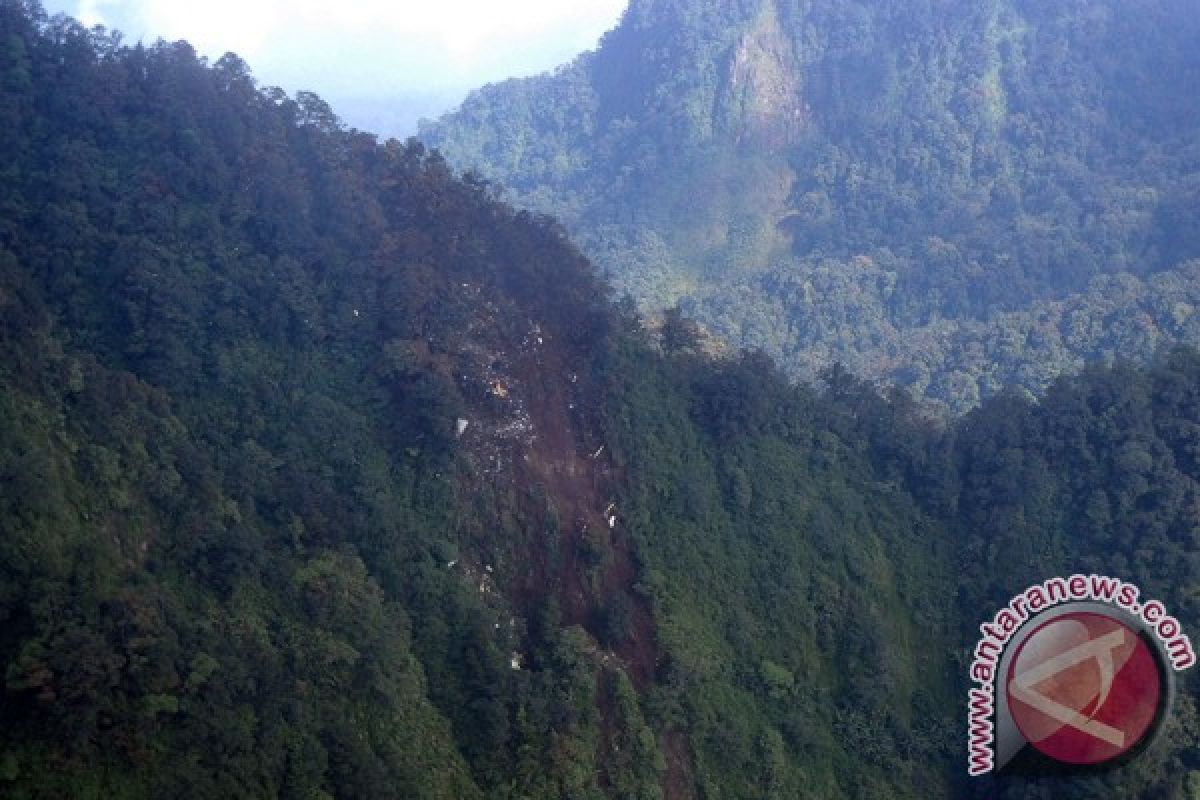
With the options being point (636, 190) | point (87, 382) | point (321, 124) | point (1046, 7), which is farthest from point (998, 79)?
point (87, 382)

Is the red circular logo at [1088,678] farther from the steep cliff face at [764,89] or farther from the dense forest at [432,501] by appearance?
the steep cliff face at [764,89]

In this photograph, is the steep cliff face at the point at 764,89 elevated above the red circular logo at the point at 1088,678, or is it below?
above

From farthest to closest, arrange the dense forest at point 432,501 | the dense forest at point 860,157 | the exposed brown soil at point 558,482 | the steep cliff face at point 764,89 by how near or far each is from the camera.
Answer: the steep cliff face at point 764,89 < the dense forest at point 860,157 < the exposed brown soil at point 558,482 < the dense forest at point 432,501

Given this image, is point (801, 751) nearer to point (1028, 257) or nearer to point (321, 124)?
point (321, 124)

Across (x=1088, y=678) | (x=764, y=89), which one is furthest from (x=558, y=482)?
(x=764, y=89)

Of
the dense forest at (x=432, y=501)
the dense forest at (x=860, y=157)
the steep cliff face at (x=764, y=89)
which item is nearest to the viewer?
the dense forest at (x=432, y=501)

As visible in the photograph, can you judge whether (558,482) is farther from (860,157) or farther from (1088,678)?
(860,157)

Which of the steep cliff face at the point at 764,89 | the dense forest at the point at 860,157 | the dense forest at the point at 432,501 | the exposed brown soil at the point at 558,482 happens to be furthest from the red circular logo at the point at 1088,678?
the steep cliff face at the point at 764,89

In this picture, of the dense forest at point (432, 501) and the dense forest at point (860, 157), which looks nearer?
the dense forest at point (432, 501)
